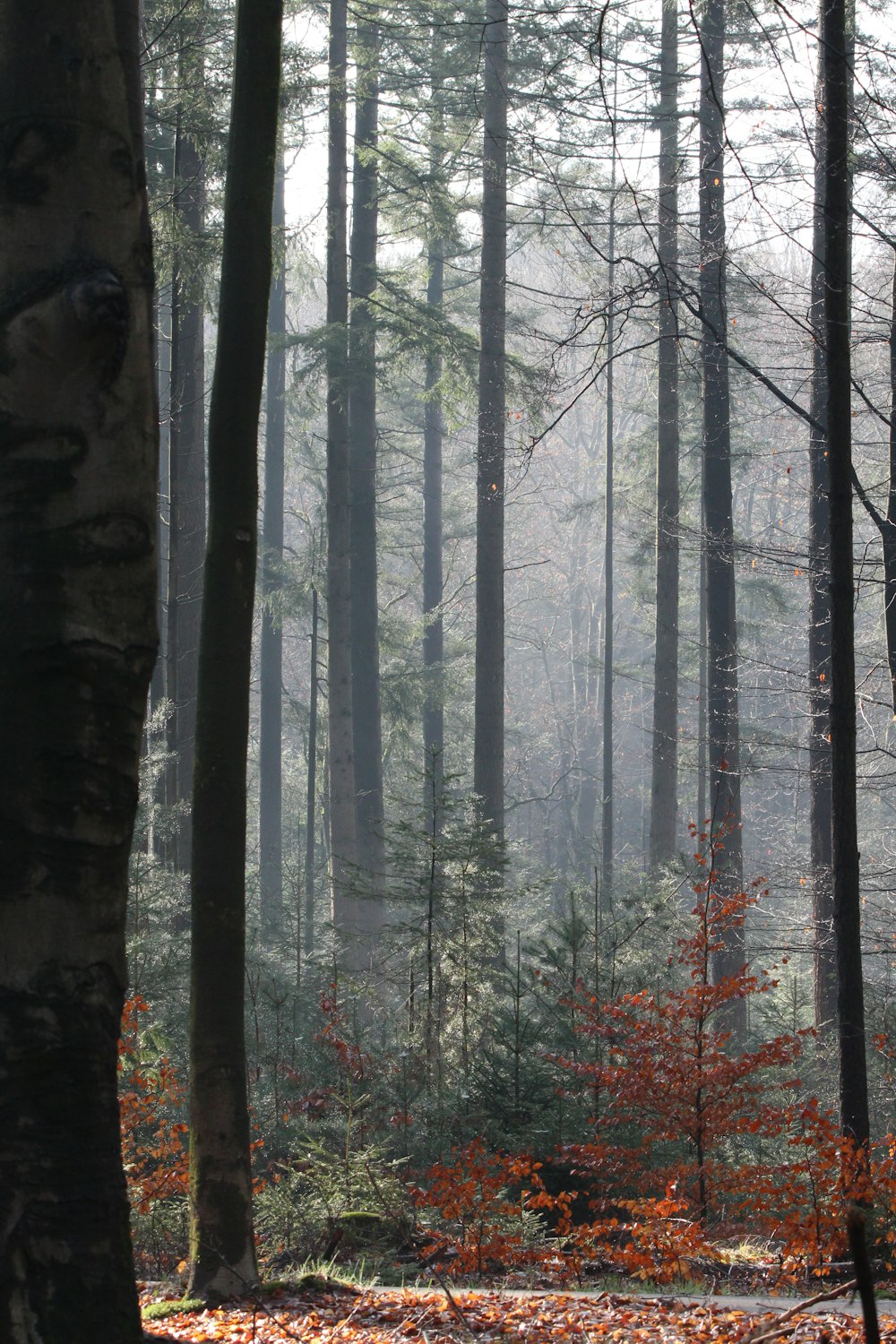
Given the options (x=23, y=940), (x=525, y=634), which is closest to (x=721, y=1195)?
(x=23, y=940)

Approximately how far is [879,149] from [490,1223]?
8104 millimetres

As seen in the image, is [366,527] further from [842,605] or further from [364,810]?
[842,605]

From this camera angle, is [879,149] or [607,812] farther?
[607,812]

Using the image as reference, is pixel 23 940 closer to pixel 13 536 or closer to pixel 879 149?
pixel 13 536

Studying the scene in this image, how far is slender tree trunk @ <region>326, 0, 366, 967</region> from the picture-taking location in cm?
1820

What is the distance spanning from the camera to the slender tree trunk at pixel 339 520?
717 inches

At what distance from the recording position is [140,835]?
1138cm

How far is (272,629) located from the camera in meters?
27.5

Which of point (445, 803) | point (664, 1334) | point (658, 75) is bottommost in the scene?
point (664, 1334)

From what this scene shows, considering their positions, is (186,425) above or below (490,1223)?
above

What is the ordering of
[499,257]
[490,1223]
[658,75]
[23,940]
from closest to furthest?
[23,940], [490,1223], [499,257], [658,75]

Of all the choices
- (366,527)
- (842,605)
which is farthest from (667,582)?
(842,605)

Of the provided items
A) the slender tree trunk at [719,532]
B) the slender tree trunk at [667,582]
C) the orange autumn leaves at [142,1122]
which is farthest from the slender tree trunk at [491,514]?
the orange autumn leaves at [142,1122]

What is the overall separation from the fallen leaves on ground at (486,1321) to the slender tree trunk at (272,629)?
19.9m
